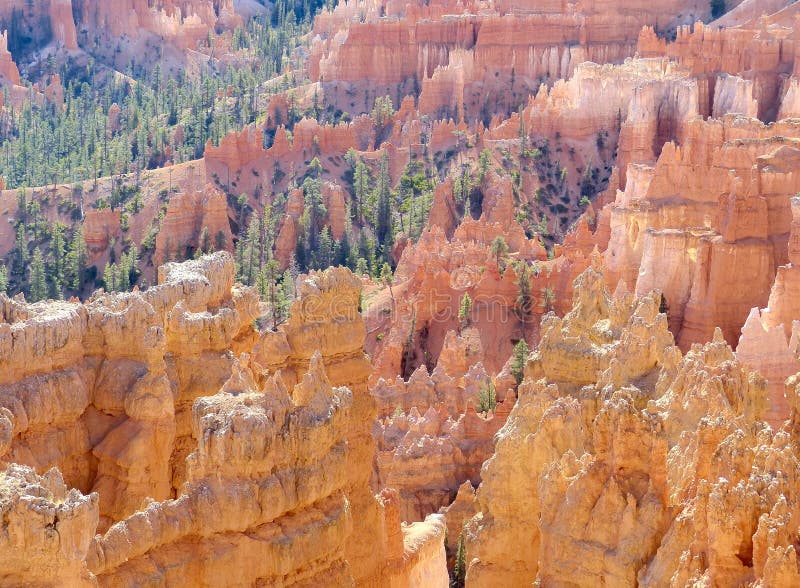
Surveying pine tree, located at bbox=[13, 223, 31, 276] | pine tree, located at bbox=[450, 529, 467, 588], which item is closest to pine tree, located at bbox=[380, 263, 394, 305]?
pine tree, located at bbox=[13, 223, 31, 276]

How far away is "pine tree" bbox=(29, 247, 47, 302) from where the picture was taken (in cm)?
6836

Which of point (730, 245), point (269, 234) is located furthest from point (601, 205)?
point (730, 245)

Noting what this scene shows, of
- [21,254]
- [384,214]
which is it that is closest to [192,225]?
[21,254]

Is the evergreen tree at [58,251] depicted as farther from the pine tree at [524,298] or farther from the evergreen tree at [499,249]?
the pine tree at [524,298]

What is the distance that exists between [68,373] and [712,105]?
2072 inches

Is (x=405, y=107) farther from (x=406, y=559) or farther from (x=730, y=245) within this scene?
(x=406, y=559)

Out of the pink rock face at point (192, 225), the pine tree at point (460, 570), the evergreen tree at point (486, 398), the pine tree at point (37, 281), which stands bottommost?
the pine tree at point (37, 281)

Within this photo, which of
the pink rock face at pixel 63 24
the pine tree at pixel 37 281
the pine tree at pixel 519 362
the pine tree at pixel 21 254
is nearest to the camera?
the pine tree at pixel 519 362

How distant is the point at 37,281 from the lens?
68875mm

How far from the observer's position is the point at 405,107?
293ft

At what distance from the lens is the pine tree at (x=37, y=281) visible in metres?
68.4

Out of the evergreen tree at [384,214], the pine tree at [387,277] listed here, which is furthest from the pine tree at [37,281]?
the evergreen tree at [384,214]

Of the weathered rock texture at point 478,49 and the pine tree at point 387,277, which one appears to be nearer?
the pine tree at point 387,277

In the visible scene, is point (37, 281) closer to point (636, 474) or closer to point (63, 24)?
point (636, 474)
